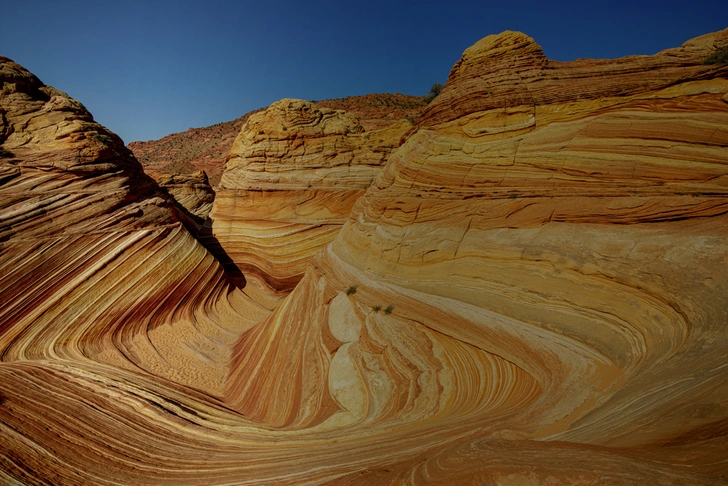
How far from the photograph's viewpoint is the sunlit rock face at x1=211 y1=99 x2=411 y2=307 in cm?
1433

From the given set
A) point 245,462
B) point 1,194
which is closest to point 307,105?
point 1,194

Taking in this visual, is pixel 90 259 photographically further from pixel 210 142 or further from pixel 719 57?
pixel 210 142

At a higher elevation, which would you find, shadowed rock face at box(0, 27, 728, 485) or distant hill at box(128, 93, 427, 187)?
distant hill at box(128, 93, 427, 187)

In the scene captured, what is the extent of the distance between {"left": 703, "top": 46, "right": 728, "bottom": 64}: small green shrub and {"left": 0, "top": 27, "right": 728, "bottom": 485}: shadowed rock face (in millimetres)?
182

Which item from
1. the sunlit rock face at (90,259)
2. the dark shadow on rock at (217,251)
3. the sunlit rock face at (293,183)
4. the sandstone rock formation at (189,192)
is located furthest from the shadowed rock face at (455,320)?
the sandstone rock formation at (189,192)

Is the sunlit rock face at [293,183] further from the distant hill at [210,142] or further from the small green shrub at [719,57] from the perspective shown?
the distant hill at [210,142]

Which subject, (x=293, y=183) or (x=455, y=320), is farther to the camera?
(x=293, y=183)

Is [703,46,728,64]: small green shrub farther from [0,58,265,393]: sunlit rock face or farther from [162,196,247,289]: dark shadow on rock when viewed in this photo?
[162,196,247,289]: dark shadow on rock

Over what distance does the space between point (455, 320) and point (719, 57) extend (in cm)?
618

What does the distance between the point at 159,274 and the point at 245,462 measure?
8.48 metres

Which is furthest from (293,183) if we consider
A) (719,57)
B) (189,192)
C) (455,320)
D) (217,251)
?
(719,57)

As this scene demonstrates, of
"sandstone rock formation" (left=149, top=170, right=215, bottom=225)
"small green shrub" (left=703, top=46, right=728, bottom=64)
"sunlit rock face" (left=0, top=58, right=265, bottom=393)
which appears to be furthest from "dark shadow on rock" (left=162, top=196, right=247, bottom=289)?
"small green shrub" (left=703, top=46, right=728, bottom=64)

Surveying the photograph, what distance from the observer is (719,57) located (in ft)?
18.2

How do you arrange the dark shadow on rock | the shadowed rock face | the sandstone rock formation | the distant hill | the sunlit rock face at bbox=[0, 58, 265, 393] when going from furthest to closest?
the distant hill < the sandstone rock formation < the dark shadow on rock < the sunlit rock face at bbox=[0, 58, 265, 393] < the shadowed rock face
